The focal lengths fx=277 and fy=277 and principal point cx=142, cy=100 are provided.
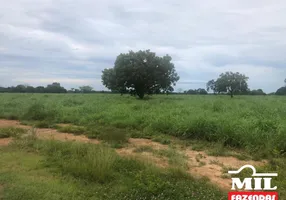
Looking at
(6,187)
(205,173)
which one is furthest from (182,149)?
(6,187)

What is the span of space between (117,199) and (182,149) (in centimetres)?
360

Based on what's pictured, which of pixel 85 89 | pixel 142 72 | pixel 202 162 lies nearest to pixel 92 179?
pixel 202 162

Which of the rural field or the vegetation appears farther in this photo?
the rural field

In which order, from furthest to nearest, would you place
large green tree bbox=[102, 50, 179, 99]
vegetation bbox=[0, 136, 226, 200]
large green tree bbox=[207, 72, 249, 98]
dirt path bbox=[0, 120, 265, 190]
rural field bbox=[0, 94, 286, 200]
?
large green tree bbox=[207, 72, 249, 98]
large green tree bbox=[102, 50, 179, 99]
dirt path bbox=[0, 120, 265, 190]
rural field bbox=[0, 94, 286, 200]
vegetation bbox=[0, 136, 226, 200]

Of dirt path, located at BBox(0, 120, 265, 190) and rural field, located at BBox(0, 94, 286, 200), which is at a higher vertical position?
rural field, located at BBox(0, 94, 286, 200)

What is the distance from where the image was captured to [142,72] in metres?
24.0

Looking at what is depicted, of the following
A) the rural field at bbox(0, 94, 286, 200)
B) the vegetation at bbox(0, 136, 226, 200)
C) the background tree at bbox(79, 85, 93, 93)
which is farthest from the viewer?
the background tree at bbox(79, 85, 93, 93)

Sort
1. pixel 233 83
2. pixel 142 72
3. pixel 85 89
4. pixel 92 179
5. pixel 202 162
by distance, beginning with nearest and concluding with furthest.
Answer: pixel 92 179 < pixel 202 162 < pixel 142 72 < pixel 233 83 < pixel 85 89

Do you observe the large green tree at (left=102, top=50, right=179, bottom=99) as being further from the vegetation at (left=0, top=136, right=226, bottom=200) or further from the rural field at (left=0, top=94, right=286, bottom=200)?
the vegetation at (left=0, top=136, right=226, bottom=200)

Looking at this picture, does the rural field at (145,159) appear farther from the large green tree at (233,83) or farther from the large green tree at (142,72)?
the large green tree at (233,83)

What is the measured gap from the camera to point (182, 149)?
6.96m

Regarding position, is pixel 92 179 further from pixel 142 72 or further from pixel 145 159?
pixel 142 72

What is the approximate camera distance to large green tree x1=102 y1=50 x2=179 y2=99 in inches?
958

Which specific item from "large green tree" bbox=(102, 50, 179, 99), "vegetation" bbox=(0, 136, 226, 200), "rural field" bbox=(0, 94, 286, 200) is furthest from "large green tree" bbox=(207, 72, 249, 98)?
"vegetation" bbox=(0, 136, 226, 200)
